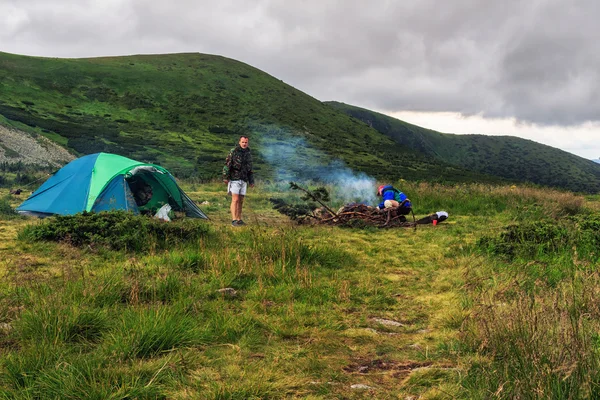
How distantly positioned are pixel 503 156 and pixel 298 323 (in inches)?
7673

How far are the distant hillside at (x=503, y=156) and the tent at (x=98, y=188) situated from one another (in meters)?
143

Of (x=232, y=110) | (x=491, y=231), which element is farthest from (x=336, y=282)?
(x=232, y=110)

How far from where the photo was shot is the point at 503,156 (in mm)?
176500

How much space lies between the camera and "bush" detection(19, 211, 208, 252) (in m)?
6.52

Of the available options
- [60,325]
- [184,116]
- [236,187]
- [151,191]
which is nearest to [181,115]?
[184,116]

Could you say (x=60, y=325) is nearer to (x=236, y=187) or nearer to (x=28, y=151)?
Result: (x=236, y=187)

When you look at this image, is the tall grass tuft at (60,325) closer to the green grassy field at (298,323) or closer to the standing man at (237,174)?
the green grassy field at (298,323)

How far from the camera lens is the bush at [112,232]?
6520mm

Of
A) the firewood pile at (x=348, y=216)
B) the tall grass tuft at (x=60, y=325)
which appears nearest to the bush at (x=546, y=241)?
the firewood pile at (x=348, y=216)

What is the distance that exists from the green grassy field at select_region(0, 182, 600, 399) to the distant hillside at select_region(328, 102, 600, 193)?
146 metres

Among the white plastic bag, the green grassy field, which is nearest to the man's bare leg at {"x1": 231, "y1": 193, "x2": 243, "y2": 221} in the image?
the white plastic bag

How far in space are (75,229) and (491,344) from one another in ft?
20.8

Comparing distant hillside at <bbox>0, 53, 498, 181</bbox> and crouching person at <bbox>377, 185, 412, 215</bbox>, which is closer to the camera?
crouching person at <bbox>377, 185, 412, 215</bbox>

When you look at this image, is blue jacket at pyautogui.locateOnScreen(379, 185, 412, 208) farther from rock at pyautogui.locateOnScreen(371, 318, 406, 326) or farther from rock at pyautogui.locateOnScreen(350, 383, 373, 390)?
rock at pyautogui.locateOnScreen(350, 383, 373, 390)
